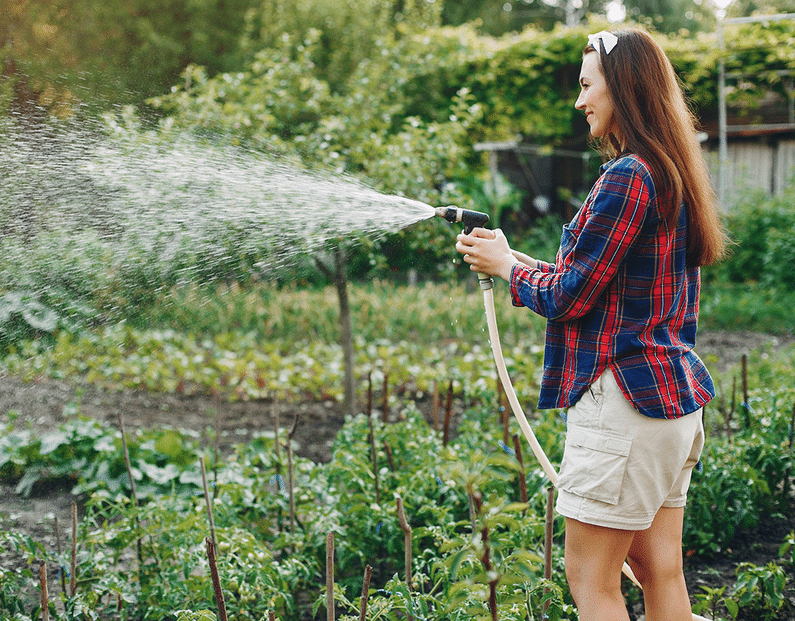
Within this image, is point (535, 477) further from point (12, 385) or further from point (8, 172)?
point (12, 385)

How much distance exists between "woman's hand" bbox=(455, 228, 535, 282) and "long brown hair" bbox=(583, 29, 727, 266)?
38 centimetres

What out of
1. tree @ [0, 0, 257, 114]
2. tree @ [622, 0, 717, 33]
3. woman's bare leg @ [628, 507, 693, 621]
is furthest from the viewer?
tree @ [622, 0, 717, 33]

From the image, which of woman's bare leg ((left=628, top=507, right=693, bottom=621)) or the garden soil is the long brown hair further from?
the garden soil

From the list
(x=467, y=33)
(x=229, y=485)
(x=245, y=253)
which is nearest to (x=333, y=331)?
(x=245, y=253)

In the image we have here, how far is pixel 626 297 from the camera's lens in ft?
5.16

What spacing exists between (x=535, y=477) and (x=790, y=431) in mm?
1239

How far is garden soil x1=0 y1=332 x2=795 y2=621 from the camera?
2.77m

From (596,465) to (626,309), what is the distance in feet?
1.18

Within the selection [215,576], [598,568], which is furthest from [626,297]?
[215,576]

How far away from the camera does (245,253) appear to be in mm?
4613

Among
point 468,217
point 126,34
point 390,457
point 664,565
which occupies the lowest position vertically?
point 390,457

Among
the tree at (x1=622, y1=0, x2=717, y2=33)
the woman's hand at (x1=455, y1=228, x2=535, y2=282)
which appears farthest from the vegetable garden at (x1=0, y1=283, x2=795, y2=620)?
the tree at (x1=622, y1=0, x2=717, y2=33)

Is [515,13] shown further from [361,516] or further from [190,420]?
[361,516]

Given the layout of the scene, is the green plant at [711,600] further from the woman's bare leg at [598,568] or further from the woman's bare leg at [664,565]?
the woman's bare leg at [598,568]
